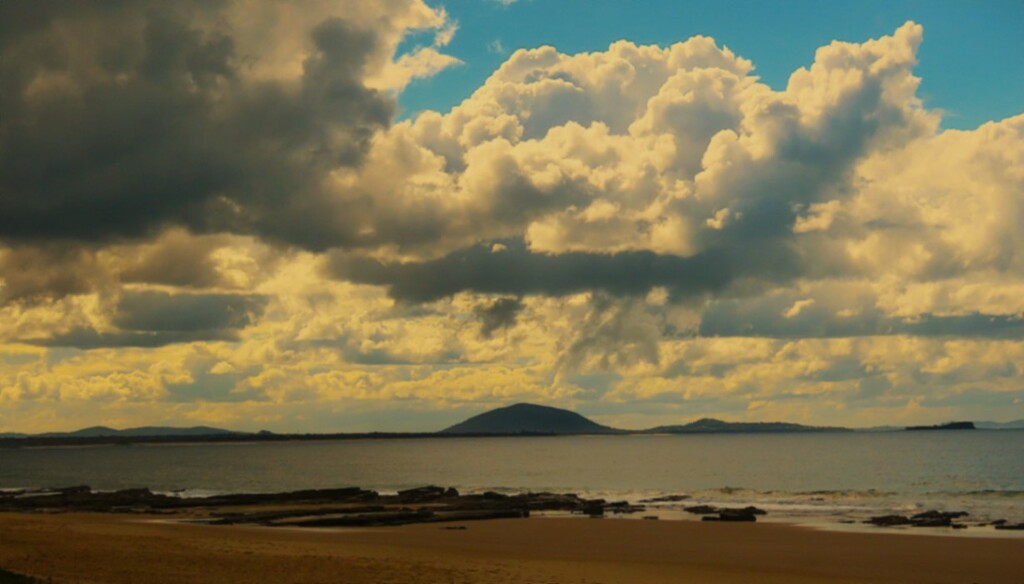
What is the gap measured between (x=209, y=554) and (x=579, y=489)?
69.1 m

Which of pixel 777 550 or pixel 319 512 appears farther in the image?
pixel 319 512

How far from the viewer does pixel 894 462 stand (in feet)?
550

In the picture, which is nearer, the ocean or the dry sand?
the dry sand

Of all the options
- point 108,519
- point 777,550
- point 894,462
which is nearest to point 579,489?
point 108,519

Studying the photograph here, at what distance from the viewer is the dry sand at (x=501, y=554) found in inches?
1425

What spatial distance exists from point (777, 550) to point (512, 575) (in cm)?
1662

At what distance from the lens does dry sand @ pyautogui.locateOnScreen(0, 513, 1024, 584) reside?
36.2 meters

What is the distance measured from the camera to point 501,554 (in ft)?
153

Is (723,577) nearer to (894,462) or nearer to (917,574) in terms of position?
(917,574)

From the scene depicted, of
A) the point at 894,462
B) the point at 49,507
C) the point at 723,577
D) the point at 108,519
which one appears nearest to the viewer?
the point at 723,577

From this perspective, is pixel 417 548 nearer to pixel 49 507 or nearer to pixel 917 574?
pixel 917 574

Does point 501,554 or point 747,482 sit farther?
point 747,482

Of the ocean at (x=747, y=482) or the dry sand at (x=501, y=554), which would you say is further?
the ocean at (x=747, y=482)

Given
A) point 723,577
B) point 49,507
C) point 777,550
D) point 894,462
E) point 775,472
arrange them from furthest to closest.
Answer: point 894,462, point 775,472, point 49,507, point 777,550, point 723,577
